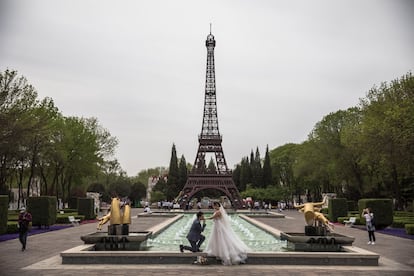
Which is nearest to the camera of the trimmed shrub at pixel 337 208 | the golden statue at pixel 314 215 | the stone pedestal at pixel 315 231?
the golden statue at pixel 314 215

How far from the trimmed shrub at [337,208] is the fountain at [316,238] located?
1953cm

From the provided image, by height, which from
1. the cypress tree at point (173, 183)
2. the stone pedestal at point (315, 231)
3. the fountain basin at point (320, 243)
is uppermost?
the cypress tree at point (173, 183)

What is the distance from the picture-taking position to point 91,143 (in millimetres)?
50156

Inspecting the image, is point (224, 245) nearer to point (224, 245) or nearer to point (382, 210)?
point (224, 245)

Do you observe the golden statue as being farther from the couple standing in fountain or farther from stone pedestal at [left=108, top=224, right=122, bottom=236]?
stone pedestal at [left=108, top=224, right=122, bottom=236]

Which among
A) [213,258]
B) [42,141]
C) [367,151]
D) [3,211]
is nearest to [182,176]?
[42,141]

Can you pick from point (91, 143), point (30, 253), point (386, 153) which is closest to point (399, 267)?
point (30, 253)

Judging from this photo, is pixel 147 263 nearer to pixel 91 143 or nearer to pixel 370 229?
pixel 370 229

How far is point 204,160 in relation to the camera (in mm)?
65812

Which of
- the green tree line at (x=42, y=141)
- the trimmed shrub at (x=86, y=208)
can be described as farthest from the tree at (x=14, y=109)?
the trimmed shrub at (x=86, y=208)

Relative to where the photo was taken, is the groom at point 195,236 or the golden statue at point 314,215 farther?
the golden statue at point 314,215

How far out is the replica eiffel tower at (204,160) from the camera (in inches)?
2427

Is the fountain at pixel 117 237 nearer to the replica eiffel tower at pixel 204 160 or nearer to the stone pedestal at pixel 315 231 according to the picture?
the stone pedestal at pixel 315 231

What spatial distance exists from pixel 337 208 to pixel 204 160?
3281 centimetres
